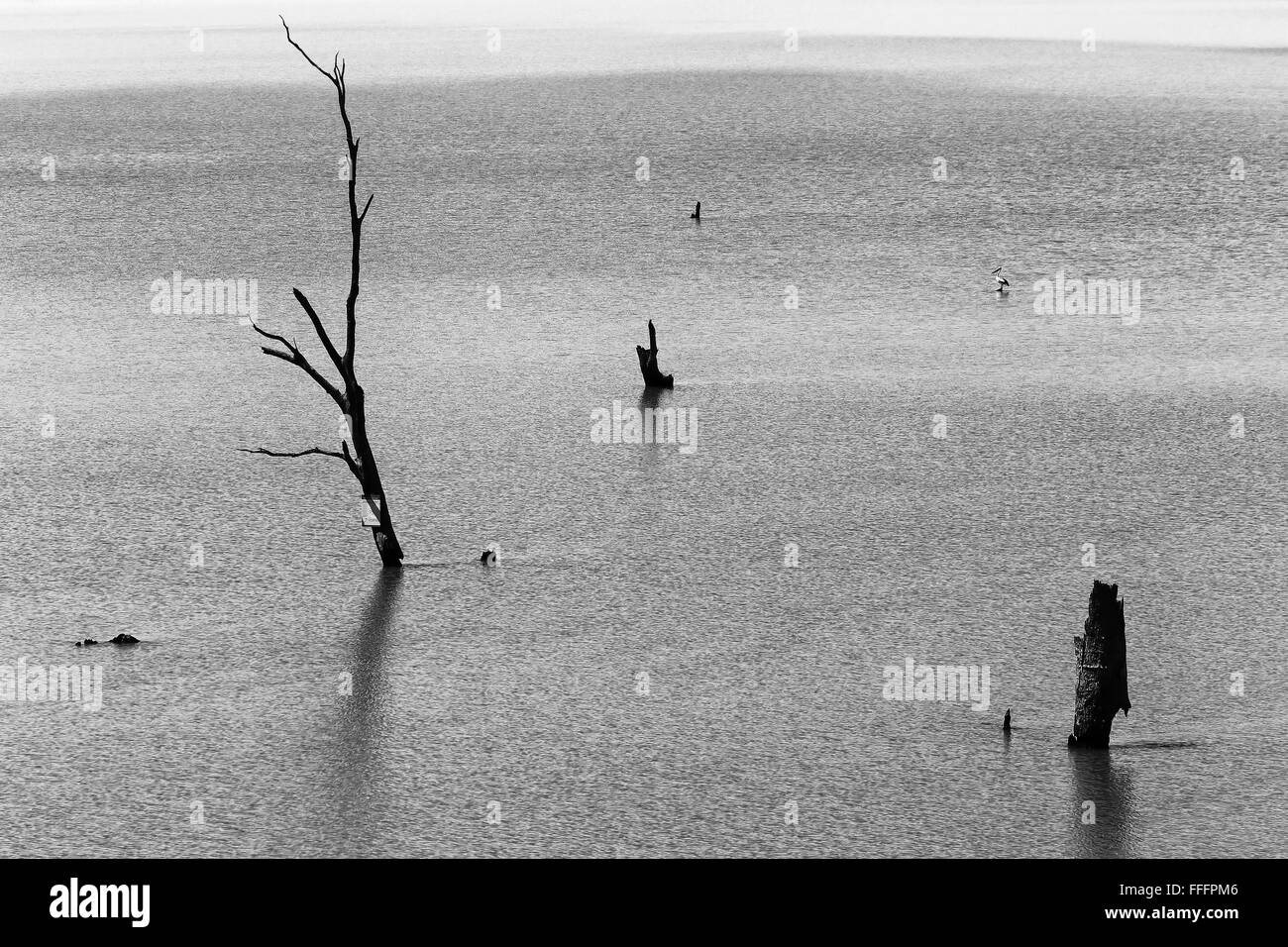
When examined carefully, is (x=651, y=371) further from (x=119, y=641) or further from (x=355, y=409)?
(x=119, y=641)

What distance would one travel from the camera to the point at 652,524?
2391 centimetres

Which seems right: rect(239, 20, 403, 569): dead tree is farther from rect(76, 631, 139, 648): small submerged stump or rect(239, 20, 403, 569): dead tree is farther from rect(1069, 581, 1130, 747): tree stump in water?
rect(1069, 581, 1130, 747): tree stump in water

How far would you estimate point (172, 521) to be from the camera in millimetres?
23969

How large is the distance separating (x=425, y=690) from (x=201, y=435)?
10.9 meters

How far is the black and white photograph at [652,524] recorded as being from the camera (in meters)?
15.9

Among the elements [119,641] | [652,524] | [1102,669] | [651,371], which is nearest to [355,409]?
[119,641]

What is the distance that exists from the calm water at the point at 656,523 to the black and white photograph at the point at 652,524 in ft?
0.25

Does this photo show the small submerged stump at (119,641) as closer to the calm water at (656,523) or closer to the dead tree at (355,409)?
the calm water at (656,523)

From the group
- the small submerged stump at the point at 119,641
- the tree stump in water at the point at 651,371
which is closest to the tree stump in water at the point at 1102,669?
the small submerged stump at the point at 119,641

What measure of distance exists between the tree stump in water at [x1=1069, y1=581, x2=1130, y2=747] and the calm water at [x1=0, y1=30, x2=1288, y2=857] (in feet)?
0.97

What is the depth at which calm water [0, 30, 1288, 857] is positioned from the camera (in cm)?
1609
